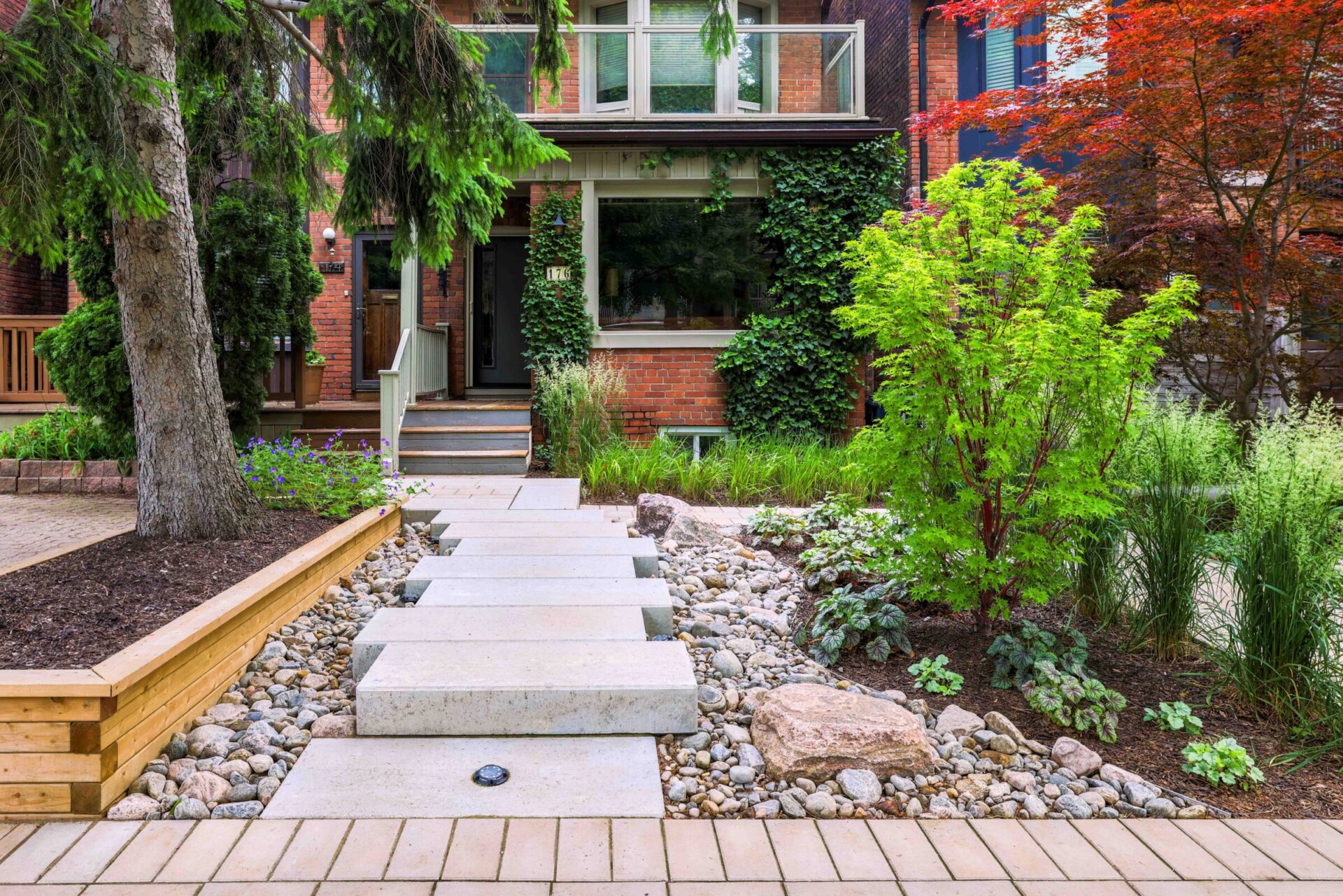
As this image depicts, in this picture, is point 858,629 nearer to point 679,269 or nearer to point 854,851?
point 854,851

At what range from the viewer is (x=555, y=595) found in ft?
12.8

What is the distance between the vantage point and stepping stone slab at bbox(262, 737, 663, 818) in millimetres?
2307

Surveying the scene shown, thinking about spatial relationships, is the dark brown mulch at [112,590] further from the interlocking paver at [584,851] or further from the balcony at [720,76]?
the balcony at [720,76]

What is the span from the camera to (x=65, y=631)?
9.70ft

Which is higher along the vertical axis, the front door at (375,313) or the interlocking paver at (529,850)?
the front door at (375,313)

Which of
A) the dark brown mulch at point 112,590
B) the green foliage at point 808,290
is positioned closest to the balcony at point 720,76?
the green foliage at point 808,290

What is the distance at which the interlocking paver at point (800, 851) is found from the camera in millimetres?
2064

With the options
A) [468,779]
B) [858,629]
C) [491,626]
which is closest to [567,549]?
[491,626]

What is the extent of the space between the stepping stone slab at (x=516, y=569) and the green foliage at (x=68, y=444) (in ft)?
15.6

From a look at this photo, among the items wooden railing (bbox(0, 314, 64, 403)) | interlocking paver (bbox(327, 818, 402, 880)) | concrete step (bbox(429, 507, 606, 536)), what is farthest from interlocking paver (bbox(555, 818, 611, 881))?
wooden railing (bbox(0, 314, 64, 403))

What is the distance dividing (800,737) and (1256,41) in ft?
20.4

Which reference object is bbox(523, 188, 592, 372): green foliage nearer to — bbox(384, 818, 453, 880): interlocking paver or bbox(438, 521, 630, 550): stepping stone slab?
bbox(438, 521, 630, 550): stepping stone slab

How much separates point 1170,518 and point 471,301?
948cm

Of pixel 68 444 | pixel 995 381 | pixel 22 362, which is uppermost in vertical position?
pixel 22 362
